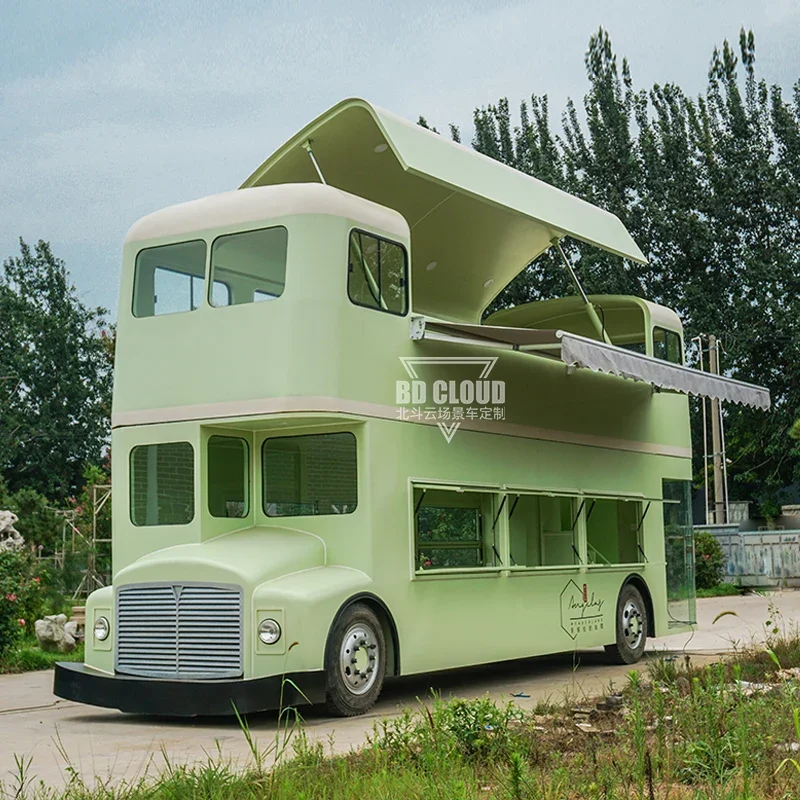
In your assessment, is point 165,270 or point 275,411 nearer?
point 275,411

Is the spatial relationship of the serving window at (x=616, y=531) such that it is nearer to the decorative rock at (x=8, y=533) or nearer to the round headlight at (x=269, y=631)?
the round headlight at (x=269, y=631)

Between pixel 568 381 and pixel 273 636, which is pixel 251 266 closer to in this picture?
pixel 273 636

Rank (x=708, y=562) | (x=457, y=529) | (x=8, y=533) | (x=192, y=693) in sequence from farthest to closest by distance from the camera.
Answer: (x=708, y=562), (x=8, y=533), (x=457, y=529), (x=192, y=693)

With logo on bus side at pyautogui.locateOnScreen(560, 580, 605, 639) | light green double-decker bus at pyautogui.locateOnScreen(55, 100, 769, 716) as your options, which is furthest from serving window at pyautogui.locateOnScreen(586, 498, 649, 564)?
light green double-decker bus at pyautogui.locateOnScreen(55, 100, 769, 716)

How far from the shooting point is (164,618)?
1073 cm

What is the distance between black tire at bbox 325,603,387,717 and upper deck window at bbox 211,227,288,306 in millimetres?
2856

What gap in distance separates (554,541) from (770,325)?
23626 millimetres

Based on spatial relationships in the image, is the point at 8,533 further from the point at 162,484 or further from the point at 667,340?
the point at 667,340

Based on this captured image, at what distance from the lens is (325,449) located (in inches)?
458

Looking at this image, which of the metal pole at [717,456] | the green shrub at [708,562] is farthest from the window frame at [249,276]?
the metal pole at [717,456]

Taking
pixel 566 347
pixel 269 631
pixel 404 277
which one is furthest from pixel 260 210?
pixel 269 631

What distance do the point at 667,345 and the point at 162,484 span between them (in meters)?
7.88

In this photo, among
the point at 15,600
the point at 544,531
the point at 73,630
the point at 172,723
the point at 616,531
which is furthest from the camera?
the point at 73,630

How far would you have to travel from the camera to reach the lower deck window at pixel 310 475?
37.7ft
